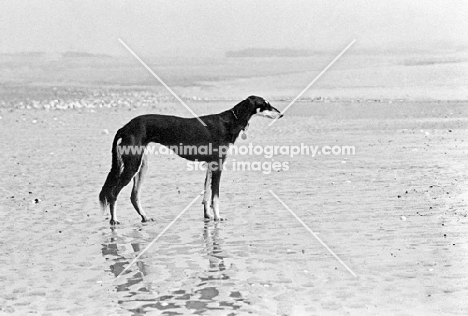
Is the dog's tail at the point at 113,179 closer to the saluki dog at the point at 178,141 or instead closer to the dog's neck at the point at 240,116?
the saluki dog at the point at 178,141

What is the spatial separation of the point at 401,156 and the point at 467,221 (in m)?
5.68

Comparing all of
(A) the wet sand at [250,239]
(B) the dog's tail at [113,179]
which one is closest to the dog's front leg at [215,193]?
(A) the wet sand at [250,239]

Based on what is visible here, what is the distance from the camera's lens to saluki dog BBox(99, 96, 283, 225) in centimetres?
905

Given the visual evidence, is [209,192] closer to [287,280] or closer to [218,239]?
[218,239]

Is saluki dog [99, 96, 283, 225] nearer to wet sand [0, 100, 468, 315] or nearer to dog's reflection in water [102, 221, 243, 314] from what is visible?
wet sand [0, 100, 468, 315]

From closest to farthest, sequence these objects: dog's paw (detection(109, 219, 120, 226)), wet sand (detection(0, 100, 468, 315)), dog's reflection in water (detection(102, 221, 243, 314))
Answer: dog's reflection in water (detection(102, 221, 243, 314))
wet sand (detection(0, 100, 468, 315))
dog's paw (detection(109, 219, 120, 226))

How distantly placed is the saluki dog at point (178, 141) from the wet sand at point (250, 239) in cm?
31

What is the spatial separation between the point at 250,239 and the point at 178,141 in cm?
192

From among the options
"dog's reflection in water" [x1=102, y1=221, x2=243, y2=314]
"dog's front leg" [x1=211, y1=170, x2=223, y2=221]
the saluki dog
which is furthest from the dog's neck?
"dog's reflection in water" [x1=102, y1=221, x2=243, y2=314]

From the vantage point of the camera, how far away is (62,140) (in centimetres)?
1777

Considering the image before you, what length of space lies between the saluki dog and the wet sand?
0.31 metres

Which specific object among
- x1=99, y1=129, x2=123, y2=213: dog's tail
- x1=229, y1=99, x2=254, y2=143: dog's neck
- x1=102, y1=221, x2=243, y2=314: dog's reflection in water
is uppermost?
x1=229, y1=99, x2=254, y2=143: dog's neck

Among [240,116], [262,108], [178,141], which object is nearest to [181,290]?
[178,141]

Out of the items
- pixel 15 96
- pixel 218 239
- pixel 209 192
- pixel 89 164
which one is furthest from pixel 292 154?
pixel 15 96
